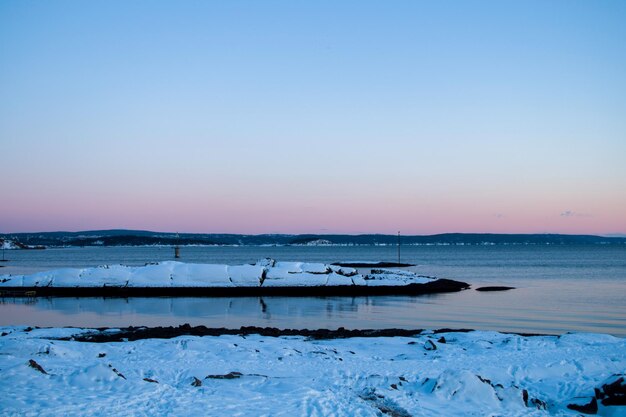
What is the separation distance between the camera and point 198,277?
4228 centimetres

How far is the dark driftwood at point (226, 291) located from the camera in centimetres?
3903

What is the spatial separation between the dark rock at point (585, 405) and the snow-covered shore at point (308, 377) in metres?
0.06

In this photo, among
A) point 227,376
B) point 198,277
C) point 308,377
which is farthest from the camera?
point 198,277

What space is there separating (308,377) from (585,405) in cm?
589

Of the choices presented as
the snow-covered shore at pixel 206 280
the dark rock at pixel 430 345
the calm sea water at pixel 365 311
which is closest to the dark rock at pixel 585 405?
the dark rock at pixel 430 345

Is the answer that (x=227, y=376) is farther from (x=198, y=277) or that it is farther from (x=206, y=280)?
(x=198, y=277)

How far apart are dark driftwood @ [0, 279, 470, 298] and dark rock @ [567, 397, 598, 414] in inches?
1139

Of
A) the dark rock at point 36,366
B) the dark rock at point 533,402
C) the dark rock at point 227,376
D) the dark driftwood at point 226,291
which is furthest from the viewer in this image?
the dark driftwood at point 226,291

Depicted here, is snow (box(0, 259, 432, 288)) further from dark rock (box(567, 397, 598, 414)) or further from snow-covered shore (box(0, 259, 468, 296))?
dark rock (box(567, 397, 598, 414))

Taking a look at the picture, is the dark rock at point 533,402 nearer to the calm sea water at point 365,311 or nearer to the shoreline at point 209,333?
the shoreline at point 209,333

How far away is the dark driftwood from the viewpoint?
39.0 metres

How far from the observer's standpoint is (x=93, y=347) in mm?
14703

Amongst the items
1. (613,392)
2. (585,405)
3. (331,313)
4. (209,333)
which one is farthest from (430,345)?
(331,313)

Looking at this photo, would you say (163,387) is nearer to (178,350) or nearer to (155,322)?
(178,350)
